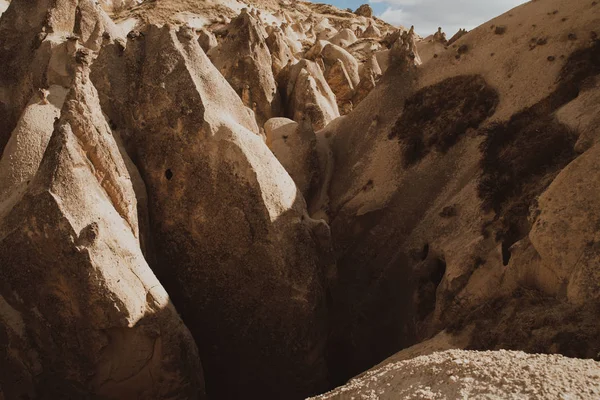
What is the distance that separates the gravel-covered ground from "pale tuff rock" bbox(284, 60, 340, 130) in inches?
446

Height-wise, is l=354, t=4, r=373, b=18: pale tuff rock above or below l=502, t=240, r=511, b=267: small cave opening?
above

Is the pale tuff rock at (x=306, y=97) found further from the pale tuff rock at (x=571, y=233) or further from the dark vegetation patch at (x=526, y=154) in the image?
the pale tuff rock at (x=571, y=233)

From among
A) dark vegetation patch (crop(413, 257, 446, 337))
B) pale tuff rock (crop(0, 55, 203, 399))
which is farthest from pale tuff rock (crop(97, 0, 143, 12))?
dark vegetation patch (crop(413, 257, 446, 337))

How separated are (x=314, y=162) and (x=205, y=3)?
2365cm

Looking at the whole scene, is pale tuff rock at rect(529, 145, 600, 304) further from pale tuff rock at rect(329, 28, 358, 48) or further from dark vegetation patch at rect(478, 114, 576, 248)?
pale tuff rock at rect(329, 28, 358, 48)

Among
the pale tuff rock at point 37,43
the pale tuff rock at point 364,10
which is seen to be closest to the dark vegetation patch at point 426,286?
the pale tuff rock at point 37,43

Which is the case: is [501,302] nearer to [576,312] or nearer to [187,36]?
[576,312]

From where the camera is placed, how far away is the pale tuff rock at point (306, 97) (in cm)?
1689

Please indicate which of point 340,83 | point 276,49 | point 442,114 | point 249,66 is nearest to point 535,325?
point 442,114

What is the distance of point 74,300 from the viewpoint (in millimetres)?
8383

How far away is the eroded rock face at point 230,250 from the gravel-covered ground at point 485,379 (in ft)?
12.5

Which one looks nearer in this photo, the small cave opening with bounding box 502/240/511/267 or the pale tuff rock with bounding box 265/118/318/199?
the small cave opening with bounding box 502/240/511/267

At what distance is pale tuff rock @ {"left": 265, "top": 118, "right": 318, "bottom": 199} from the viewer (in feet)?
45.0

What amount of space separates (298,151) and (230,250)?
14.9 feet
